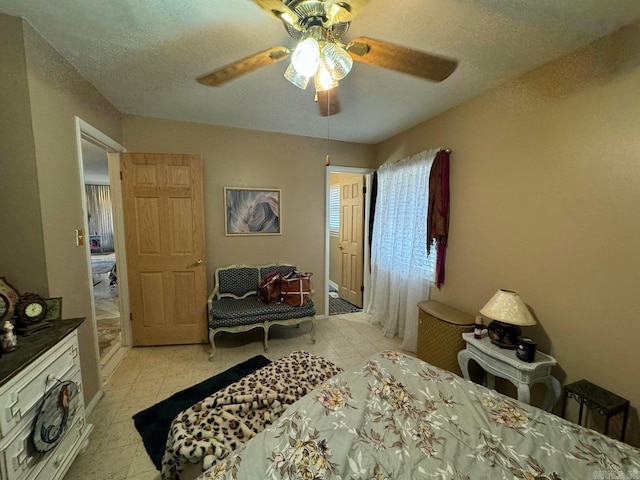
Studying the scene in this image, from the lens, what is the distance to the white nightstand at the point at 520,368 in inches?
62.1

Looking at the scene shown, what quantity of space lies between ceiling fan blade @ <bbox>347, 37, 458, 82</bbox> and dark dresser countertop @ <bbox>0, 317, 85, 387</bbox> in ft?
6.75

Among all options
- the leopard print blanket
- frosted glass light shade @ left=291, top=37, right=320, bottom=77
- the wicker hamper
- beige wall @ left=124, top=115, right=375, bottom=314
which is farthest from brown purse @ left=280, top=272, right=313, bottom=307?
frosted glass light shade @ left=291, top=37, right=320, bottom=77

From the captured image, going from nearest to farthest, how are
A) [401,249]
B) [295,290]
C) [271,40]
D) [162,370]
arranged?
1. [271,40]
2. [162,370]
3. [295,290]
4. [401,249]

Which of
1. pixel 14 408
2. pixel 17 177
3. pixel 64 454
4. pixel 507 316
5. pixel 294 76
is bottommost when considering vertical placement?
pixel 64 454

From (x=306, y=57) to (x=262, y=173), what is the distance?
2190 millimetres

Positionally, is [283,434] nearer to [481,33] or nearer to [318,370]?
[318,370]

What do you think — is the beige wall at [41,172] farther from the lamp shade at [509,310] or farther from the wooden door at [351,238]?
the wooden door at [351,238]

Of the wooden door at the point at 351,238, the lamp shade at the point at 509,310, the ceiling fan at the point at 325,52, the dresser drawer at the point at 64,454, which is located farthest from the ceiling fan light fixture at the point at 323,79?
the wooden door at the point at 351,238

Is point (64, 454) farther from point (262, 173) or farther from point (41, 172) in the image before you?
point (262, 173)

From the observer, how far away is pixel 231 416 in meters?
1.12

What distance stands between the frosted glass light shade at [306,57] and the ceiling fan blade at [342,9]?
0.39 feet

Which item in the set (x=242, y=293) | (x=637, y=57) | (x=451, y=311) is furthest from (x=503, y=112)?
(x=242, y=293)

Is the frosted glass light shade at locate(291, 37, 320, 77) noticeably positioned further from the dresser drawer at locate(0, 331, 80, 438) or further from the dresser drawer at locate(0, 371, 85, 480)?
the dresser drawer at locate(0, 371, 85, 480)

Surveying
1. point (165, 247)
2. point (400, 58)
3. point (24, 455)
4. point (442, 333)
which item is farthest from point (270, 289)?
point (400, 58)
